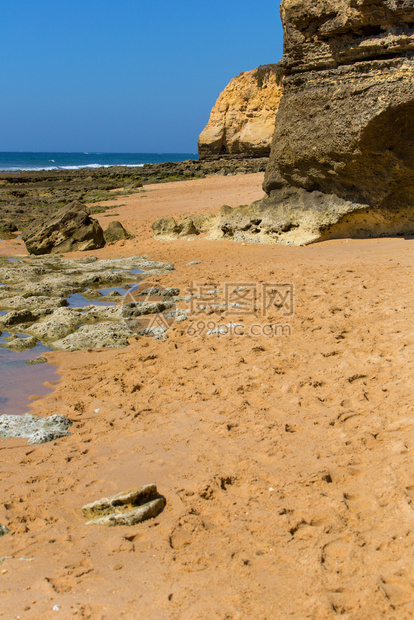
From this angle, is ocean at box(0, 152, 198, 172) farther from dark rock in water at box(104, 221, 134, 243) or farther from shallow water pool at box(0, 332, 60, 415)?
shallow water pool at box(0, 332, 60, 415)

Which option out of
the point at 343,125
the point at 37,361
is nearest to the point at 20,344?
the point at 37,361

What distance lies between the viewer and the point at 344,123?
8328mm

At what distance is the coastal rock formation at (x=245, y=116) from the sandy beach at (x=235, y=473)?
117ft

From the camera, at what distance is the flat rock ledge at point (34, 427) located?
3.88 m

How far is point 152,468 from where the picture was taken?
336 cm

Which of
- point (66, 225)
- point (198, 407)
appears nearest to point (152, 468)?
point (198, 407)

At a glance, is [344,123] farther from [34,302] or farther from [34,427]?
[34,427]

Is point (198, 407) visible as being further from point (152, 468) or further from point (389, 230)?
point (389, 230)

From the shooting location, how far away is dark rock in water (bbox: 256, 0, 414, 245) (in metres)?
7.80

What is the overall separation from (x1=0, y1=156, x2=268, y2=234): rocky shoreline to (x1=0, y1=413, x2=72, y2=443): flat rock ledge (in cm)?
1153

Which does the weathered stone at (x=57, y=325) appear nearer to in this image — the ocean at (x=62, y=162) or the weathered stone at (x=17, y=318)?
the weathered stone at (x=17, y=318)

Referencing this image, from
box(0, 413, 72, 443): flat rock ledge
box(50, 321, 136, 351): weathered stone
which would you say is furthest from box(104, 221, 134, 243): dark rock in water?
box(0, 413, 72, 443): flat rock ledge

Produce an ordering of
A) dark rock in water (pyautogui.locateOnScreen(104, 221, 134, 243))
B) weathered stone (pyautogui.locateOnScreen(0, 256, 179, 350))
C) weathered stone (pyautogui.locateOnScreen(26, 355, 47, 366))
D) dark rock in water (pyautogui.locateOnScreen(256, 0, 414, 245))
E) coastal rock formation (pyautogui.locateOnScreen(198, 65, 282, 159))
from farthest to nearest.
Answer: coastal rock formation (pyautogui.locateOnScreen(198, 65, 282, 159)), dark rock in water (pyautogui.locateOnScreen(104, 221, 134, 243)), dark rock in water (pyautogui.locateOnScreen(256, 0, 414, 245)), weathered stone (pyautogui.locateOnScreen(0, 256, 179, 350)), weathered stone (pyautogui.locateOnScreen(26, 355, 47, 366))

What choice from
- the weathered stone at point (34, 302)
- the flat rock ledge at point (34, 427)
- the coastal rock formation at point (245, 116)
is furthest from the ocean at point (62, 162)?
the flat rock ledge at point (34, 427)
